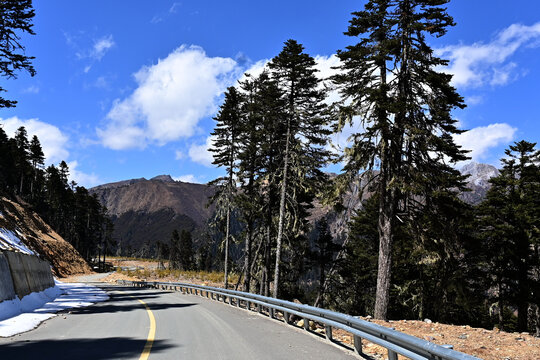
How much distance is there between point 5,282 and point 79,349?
22.3 feet

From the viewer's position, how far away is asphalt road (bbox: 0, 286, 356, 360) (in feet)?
21.5

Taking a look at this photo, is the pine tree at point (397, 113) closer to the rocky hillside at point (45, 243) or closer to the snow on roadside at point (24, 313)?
the snow on roadside at point (24, 313)

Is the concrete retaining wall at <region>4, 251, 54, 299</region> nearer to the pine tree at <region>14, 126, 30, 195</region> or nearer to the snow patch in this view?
the snow patch

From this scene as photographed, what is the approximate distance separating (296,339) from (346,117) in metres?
9.50

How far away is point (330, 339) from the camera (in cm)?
808

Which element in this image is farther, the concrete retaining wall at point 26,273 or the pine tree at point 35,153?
the pine tree at point 35,153

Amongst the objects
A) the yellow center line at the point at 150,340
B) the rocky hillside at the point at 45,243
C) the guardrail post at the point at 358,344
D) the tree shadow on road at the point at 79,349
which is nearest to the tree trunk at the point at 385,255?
the guardrail post at the point at 358,344

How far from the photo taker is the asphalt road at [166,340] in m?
6.55

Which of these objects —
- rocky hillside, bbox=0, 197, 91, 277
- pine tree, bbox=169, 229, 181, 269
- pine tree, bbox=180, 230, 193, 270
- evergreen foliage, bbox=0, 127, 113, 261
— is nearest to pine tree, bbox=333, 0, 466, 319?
rocky hillside, bbox=0, 197, 91, 277

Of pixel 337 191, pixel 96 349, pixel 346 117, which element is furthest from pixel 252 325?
pixel 346 117

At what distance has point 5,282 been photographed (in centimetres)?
1175

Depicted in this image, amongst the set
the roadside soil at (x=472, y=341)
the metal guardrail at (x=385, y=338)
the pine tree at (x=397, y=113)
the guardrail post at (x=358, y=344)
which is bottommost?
the roadside soil at (x=472, y=341)

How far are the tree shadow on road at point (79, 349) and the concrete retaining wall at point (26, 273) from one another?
21.9 feet

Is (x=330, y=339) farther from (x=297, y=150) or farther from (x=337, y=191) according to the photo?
(x=297, y=150)
